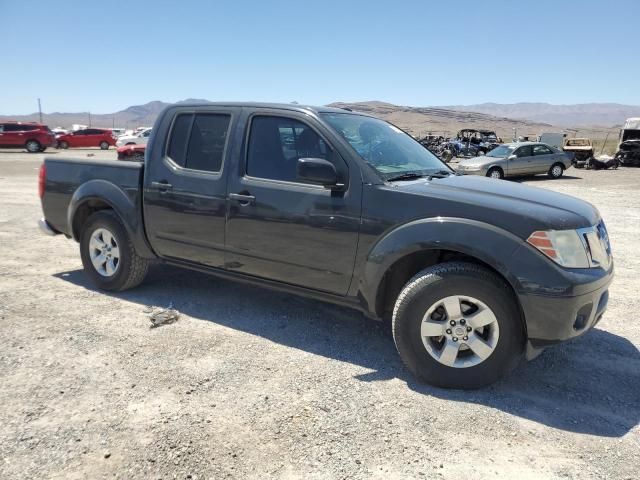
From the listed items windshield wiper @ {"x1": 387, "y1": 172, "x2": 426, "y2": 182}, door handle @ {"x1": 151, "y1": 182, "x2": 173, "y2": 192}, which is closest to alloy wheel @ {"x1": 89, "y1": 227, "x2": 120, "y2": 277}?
door handle @ {"x1": 151, "y1": 182, "x2": 173, "y2": 192}

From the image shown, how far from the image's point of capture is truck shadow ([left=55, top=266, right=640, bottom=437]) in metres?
3.04

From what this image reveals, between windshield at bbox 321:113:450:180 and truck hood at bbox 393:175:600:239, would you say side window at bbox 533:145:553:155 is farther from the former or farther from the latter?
truck hood at bbox 393:175:600:239

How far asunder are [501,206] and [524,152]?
60.8 feet

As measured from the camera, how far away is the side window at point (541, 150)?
20297 mm

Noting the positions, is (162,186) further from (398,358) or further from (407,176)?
(398,358)

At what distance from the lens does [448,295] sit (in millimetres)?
3131

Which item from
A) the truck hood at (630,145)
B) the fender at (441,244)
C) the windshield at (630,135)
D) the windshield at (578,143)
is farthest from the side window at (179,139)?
the windshield at (630,135)

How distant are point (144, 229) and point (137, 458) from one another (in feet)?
8.17

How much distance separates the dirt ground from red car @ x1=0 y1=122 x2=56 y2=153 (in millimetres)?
29566

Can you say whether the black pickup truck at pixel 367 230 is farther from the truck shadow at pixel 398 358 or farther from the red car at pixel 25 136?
the red car at pixel 25 136

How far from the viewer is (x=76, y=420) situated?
2.78 meters

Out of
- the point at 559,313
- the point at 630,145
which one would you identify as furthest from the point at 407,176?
the point at 630,145

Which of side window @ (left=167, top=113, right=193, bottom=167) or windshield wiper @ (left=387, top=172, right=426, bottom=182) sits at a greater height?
side window @ (left=167, top=113, right=193, bottom=167)

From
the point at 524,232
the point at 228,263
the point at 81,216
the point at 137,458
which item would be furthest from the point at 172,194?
the point at 524,232
